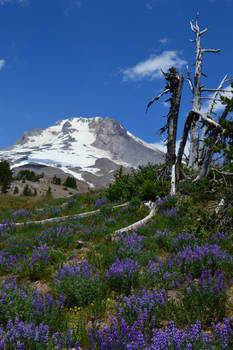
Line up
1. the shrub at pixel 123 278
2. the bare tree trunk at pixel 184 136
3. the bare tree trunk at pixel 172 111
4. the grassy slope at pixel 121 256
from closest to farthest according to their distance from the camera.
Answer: the grassy slope at pixel 121 256
the shrub at pixel 123 278
the bare tree trunk at pixel 184 136
the bare tree trunk at pixel 172 111

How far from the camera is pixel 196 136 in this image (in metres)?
18.5

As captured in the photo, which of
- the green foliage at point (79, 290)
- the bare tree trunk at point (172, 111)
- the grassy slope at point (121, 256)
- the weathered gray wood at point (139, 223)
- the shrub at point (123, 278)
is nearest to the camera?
the grassy slope at point (121, 256)

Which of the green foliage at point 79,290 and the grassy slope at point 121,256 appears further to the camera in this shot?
the green foliage at point 79,290

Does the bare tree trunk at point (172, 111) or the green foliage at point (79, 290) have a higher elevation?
the bare tree trunk at point (172, 111)

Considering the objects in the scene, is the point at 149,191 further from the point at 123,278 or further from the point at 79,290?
the point at 79,290

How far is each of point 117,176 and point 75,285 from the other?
37.3ft

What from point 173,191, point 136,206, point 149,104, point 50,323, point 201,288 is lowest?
point 50,323

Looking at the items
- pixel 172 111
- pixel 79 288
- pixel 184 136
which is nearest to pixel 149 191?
pixel 184 136

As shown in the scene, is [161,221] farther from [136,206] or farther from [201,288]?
[201,288]

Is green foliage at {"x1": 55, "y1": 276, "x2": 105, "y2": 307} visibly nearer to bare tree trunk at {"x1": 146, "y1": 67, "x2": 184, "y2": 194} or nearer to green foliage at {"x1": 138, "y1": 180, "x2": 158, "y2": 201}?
green foliage at {"x1": 138, "y1": 180, "x2": 158, "y2": 201}

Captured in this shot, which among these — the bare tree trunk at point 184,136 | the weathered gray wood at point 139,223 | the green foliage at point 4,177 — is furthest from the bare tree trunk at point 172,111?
the green foliage at point 4,177

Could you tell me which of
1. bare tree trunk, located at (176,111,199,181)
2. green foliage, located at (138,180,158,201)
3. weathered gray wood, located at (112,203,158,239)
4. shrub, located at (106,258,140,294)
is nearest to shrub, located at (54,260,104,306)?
shrub, located at (106,258,140,294)

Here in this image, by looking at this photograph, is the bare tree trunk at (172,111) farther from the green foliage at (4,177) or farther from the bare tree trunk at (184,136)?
the green foliage at (4,177)

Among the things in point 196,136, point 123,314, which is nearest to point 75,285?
point 123,314
